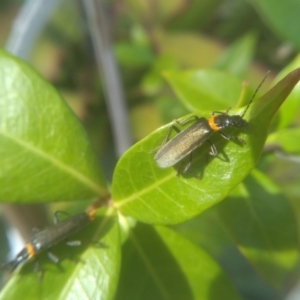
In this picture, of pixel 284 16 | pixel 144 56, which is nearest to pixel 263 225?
pixel 284 16

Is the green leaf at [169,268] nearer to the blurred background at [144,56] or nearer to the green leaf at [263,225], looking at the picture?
the green leaf at [263,225]

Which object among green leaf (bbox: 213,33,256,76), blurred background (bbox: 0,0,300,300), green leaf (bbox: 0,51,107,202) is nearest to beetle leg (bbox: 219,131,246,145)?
green leaf (bbox: 0,51,107,202)

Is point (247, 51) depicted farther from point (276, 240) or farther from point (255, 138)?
point (255, 138)

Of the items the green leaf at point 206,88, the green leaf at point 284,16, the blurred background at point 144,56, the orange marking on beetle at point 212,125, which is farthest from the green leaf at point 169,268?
the green leaf at point 284,16

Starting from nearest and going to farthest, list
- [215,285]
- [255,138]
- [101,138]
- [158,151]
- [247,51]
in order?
[255,138], [158,151], [215,285], [247,51], [101,138]

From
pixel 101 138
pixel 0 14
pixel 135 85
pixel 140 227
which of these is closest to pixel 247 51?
pixel 135 85

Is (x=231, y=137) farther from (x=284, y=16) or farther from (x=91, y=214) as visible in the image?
(x=284, y=16)
